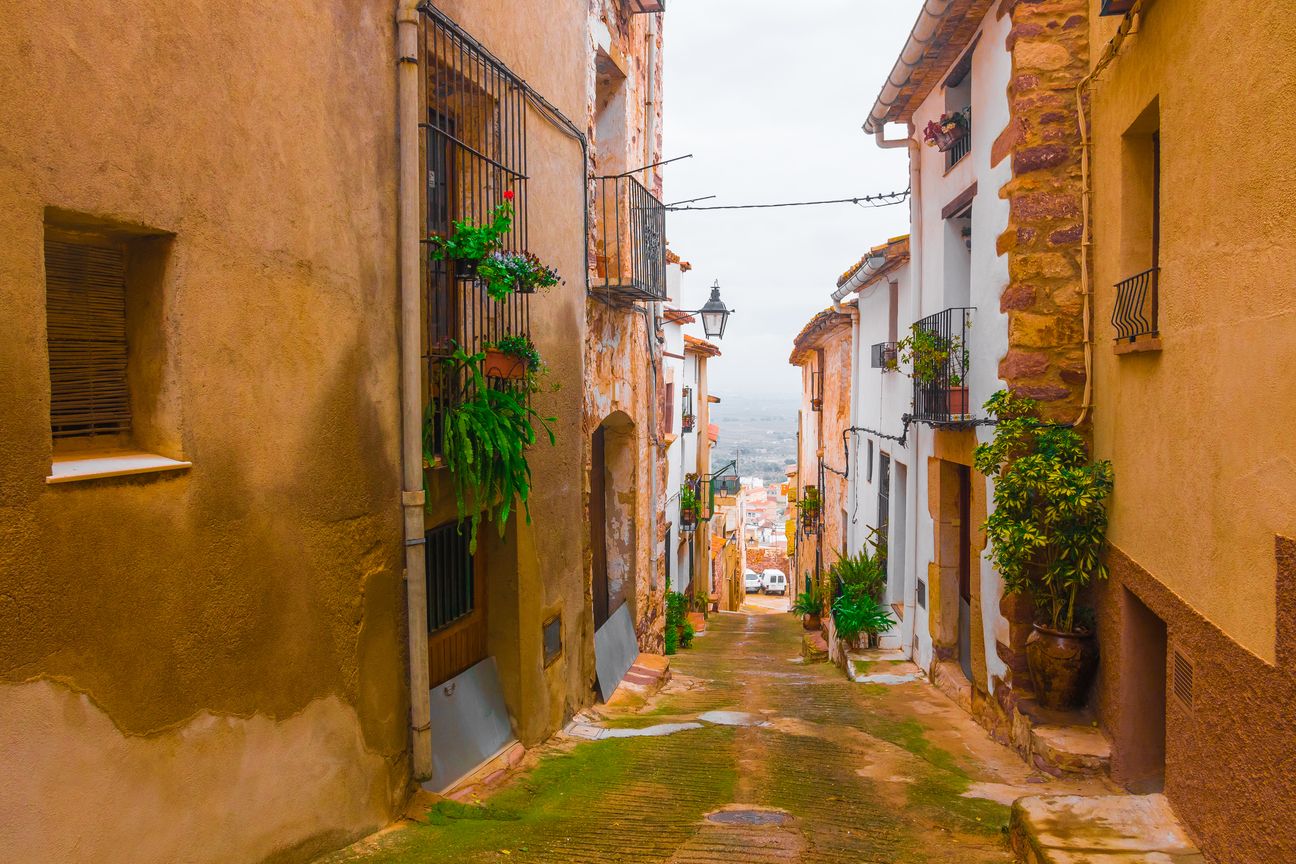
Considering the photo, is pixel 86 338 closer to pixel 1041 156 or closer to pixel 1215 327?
pixel 1215 327

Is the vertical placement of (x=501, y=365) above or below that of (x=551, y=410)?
above

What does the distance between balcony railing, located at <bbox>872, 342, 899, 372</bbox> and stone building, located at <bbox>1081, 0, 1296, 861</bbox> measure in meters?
5.64

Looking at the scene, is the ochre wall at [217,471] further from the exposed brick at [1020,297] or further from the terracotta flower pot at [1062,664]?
the exposed brick at [1020,297]

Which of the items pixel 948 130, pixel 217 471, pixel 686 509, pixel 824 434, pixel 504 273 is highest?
pixel 948 130

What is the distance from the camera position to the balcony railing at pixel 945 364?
920 cm

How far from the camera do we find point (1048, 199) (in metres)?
7.43

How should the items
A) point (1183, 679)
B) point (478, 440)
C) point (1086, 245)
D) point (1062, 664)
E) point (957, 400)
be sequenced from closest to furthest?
point (1183, 679) → point (478, 440) → point (1062, 664) → point (1086, 245) → point (957, 400)

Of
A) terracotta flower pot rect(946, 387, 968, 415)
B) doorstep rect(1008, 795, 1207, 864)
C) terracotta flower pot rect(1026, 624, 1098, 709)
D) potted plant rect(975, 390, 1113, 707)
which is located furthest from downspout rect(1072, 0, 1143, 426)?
doorstep rect(1008, 795, 1207, 864)

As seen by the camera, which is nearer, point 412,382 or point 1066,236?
point 412,382

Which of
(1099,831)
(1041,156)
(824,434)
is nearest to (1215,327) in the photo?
(1099,831)

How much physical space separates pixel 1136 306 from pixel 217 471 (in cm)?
548

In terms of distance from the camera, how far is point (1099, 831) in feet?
16.2

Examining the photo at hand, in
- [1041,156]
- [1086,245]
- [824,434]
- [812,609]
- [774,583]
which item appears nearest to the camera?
[1086,245]

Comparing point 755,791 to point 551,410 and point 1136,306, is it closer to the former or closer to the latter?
point 551,410
